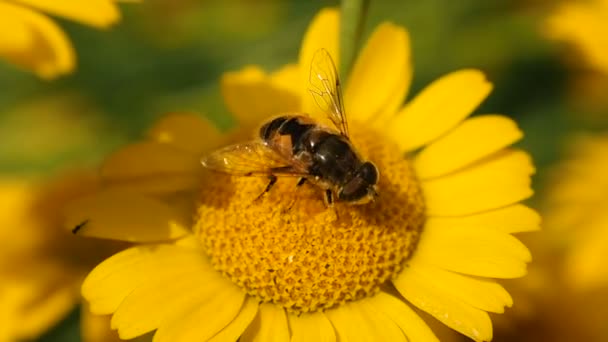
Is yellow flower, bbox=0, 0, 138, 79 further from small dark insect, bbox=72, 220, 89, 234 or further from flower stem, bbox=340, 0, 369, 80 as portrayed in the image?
flower stem, bbox=340, 0, 369, 80

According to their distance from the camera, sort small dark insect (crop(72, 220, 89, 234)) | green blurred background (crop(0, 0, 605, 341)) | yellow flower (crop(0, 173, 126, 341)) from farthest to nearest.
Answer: green blurred background (crop(0, 0, 605, 341)), yellow flower (crop(0, 173, 126, 341)), small dark insect (crop(72, 220, 89, 234))

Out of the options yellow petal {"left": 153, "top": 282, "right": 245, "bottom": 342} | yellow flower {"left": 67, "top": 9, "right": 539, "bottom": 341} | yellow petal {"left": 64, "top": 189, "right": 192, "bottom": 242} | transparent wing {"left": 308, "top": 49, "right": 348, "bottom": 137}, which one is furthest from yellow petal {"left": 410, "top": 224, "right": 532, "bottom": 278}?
yellow petal {"left": 64, "top": 189, "right": 192, "bottom": 242}

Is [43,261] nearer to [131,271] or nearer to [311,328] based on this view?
[131,271]

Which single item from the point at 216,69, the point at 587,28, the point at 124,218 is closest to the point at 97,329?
the point at 124,218

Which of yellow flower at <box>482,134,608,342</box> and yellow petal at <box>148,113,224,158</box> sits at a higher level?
yellow petal at <box>148,113,224,158</box>

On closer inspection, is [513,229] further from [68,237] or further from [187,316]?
[68,237]

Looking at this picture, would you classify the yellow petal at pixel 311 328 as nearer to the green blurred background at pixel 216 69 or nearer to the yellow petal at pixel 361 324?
the yellow petal at pixel 361 324

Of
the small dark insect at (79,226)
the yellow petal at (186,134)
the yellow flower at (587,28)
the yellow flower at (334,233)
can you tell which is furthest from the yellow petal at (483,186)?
the yellow flower at (587,28)
